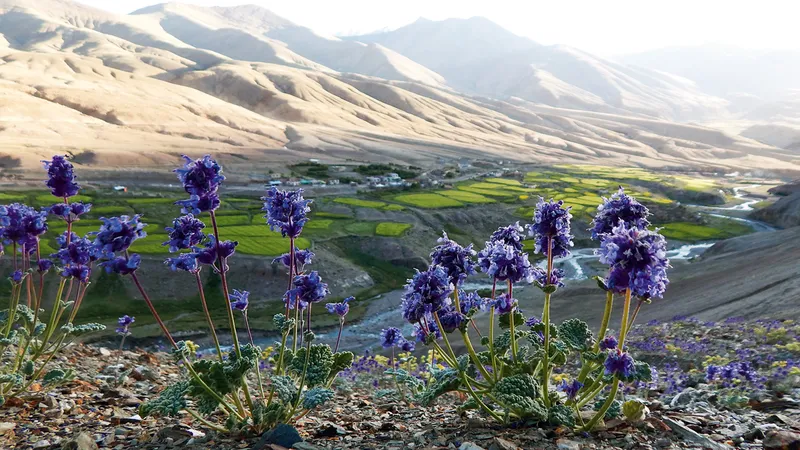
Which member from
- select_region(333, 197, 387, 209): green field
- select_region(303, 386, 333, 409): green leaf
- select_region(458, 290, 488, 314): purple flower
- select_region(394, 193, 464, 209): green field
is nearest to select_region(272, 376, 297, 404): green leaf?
select_region(303, 386, 333, 409): green leaf

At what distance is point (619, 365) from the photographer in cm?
425

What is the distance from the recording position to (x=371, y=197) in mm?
60562

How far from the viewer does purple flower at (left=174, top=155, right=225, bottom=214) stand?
15.2 feet

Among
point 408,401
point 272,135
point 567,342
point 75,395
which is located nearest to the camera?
point 567,342

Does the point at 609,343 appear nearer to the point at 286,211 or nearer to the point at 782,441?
the point at 782,441

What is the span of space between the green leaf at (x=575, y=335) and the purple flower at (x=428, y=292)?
3.62ft

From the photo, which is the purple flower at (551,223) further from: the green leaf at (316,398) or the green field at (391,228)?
the green field at (391,228)

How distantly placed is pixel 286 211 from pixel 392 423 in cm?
256

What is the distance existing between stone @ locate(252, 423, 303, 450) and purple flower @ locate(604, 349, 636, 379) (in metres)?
2.70

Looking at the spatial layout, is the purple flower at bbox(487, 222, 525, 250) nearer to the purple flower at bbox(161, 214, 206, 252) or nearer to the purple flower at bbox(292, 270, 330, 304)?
the purple flower at bbox(292, 270, 330, 304)

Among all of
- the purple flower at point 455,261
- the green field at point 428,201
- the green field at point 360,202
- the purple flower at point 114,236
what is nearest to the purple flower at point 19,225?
the purple flower at point 114,236

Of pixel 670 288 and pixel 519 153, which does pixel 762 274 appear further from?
pixel 519 153

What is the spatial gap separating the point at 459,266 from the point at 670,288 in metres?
27.5

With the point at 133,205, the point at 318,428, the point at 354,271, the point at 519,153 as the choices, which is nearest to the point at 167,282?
the point at 354,271
